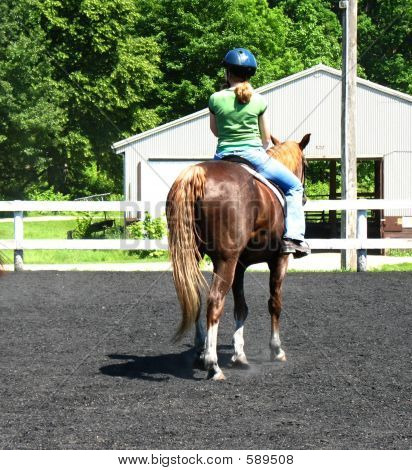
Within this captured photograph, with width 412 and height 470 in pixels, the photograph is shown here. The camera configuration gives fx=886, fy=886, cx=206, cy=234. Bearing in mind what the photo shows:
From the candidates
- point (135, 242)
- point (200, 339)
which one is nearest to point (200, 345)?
point (200, 339)

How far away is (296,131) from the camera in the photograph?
2584 cm

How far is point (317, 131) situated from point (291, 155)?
17647mm

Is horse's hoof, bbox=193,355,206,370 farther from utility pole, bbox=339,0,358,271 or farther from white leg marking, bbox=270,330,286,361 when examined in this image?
utility pole, bbox=339,0,358,271

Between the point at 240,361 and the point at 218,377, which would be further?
the point at 240,361

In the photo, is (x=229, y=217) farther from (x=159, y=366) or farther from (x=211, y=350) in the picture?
(x=159, y=366)

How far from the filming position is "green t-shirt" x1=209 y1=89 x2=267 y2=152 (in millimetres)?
7055

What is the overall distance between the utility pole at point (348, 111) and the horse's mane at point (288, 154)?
9.35 metres

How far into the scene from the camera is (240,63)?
7.05m

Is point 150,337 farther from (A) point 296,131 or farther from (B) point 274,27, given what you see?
(B) point 274,27

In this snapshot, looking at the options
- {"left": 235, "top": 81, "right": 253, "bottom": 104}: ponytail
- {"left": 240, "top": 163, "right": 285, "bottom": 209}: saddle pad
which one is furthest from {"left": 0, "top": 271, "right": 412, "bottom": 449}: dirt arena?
{"left": 235, "top": 81, "right": 253, "bottom": 104}: ponytail

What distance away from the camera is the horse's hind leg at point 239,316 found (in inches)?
286

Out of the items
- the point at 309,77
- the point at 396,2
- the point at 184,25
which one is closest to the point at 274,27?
the point at 184,25

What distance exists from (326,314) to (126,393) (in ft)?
15.0

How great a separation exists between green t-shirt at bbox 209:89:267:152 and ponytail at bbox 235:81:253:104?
60mm
